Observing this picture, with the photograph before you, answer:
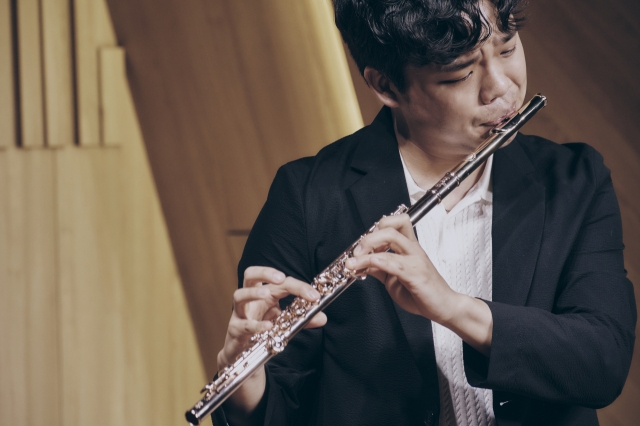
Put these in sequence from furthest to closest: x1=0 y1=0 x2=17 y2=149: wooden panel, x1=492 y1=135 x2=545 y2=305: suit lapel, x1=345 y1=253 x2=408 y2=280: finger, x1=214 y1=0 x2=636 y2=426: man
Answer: x1=0 y1=0 x2=17 y2=149: wooden panel → x1=492 y1=135 x2=545 y2=305: suit lapel → x1=214 y1=0 x2=636 y2=426: man → x1=345 y1=253 x2=408 y2=280: finger

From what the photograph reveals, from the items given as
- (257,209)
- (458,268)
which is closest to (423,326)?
(458,268)

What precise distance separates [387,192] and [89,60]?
103 cm

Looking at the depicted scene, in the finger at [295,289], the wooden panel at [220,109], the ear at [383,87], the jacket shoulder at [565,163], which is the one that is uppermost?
the wooden panel at [220,109]

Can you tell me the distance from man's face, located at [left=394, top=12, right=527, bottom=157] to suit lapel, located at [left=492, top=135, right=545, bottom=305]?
0.10 metres

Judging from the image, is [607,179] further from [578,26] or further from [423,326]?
[578,26]

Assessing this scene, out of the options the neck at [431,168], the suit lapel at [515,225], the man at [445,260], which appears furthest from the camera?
the neck at [431,168]

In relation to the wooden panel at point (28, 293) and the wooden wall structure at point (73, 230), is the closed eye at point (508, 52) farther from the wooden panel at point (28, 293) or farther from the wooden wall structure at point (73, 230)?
the wooden panel at point (28, 293)

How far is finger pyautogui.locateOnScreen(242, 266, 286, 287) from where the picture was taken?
945mm

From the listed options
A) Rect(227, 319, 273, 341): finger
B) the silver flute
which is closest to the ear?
the silver flute

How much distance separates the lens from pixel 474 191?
46.8 inches

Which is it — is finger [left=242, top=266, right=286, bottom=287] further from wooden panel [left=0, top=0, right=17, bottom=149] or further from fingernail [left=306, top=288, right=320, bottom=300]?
wooden panel [left=0, top=0, right=17, bottom=149]

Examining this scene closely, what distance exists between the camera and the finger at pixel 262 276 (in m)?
0.94

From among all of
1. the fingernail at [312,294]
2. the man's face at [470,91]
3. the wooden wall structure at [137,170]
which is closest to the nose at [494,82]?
the man's face at [470,91]

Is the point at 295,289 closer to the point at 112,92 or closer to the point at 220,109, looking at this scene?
the point at 220,109
